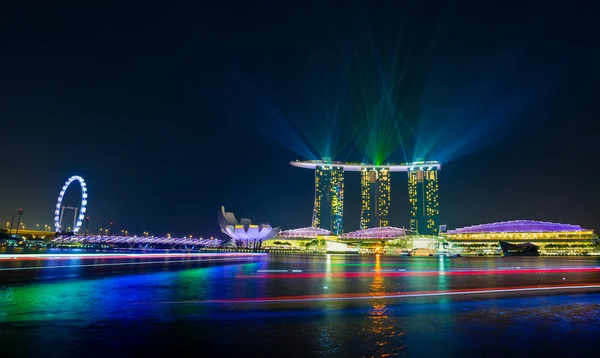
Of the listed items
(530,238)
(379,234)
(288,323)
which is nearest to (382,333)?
(288,323)

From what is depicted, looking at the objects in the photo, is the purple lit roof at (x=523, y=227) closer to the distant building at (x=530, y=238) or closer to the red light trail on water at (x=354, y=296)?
the distant building at (x=530, y=238)

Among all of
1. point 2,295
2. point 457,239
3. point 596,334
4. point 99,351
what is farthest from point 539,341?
point 457,239

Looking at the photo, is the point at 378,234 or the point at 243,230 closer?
the point at 243,230

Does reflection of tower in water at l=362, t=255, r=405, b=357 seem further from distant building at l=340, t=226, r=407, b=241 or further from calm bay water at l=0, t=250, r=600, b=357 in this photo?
distant building at l=340, t=226, r=407, b=241

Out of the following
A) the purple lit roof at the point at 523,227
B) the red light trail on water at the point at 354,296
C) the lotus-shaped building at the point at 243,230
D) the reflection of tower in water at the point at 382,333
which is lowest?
the red light trail on water at the point at 354,296

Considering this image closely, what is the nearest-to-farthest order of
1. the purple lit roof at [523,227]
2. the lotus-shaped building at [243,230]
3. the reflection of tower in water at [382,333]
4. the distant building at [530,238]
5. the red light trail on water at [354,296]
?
the reflection of tower in water at [382,333]
the red light trail on water at [354,296]
the distant building at [530,238]
the purple lit roof at [523,227]
the lotus-shaped building at [243,230]

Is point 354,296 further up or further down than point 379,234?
further down

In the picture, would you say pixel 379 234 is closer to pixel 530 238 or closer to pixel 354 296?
pixel 530 238

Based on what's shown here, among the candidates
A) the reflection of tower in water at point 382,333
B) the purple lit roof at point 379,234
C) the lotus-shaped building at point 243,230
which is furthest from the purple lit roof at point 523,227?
the reflection of tower in water at point 382,333
